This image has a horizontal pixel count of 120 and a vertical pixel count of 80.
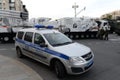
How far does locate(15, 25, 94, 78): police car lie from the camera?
18.1 feet

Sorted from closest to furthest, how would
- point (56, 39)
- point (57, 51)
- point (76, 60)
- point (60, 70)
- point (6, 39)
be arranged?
point (76, 60)
point (60, 70)
point (57, 51)
point (56, 39)
point (6, 39)

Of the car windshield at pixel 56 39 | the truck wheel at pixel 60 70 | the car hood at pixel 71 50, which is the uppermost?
the car windshield at pixel 56 39

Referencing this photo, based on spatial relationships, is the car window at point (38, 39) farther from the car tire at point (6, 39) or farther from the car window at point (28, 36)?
the car tire at point (6, 39)

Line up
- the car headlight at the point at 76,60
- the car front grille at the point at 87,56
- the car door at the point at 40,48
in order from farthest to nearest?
1. the car door at the point at 40,48
2. the car front grille at the point at 87,56
3. the car headlight at the point at 76,60

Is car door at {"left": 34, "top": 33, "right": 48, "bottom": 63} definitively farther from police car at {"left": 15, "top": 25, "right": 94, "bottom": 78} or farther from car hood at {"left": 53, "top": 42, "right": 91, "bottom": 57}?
car hood at {"left": 53, "top": 42, "right": 91, "bottom": 57}

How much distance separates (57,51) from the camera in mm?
5898

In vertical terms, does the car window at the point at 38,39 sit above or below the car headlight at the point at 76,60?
above

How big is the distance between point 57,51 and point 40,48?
3.80 feet

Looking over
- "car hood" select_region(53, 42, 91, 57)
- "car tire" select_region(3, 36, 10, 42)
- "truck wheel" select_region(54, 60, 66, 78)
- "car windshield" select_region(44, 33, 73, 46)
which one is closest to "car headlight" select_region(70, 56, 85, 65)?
"car hood" select_region(53, 42, 91, 57)

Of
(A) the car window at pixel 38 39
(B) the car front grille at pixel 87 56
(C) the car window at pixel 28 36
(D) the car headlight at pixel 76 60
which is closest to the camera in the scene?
(D) the car headlight at pixel 76 60

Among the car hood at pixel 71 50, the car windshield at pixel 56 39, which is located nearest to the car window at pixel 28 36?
the car windshield at pixel 56 39

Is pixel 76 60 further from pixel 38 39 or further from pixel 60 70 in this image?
pixel 38 39

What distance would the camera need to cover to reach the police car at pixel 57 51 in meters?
5.52

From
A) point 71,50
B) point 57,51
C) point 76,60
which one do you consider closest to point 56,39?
point 57,51
